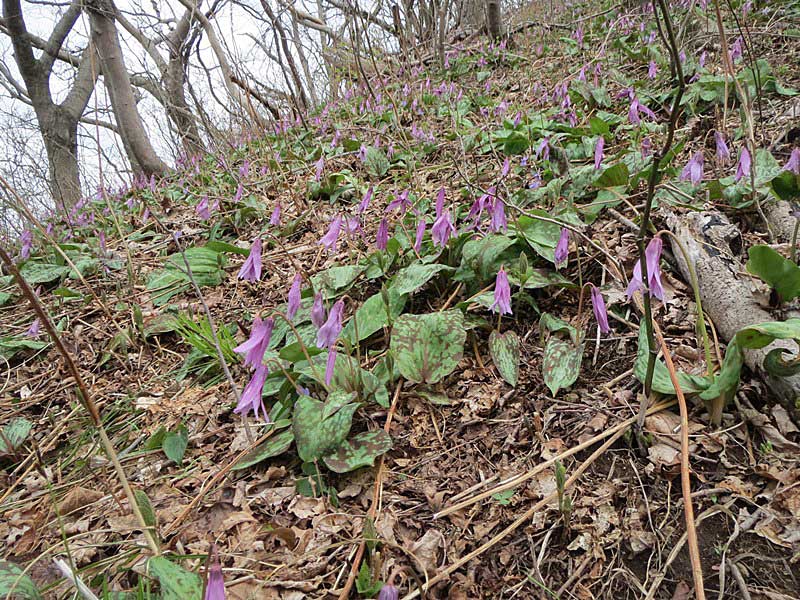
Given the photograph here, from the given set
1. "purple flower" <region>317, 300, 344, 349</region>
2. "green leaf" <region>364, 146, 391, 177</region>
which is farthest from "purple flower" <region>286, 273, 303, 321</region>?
"green leaf" <region>364, 146, 391, 177</region>

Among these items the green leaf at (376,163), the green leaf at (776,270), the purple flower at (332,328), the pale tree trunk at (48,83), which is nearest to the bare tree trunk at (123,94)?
the pale tree trunk at (48,83)

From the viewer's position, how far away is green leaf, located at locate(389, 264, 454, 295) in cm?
155

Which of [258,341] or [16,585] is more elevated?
[258,341]

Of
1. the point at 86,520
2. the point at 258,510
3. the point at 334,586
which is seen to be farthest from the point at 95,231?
the point at 334,586

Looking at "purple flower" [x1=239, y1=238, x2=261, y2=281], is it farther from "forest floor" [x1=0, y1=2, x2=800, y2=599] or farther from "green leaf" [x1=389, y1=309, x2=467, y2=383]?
"green leaf" [x1=389, y1=309, x2=467, y2=383]

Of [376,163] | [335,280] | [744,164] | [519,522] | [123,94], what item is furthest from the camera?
[123,94]

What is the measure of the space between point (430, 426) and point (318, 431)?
1.06ft

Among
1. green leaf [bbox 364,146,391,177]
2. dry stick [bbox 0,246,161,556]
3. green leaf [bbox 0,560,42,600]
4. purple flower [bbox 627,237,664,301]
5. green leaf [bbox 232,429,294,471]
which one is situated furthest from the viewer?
green leaf [bbox 364,146,391,177]

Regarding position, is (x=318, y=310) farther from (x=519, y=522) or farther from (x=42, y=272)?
(x=42, y=272)

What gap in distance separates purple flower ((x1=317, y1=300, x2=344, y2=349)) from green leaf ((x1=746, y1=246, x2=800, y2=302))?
98cm

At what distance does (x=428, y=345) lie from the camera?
1.34 m

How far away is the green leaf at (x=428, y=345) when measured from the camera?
131cm

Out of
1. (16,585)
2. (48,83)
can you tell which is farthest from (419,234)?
(48,83)

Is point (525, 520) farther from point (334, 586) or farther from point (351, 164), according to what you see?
point (351, 164)
